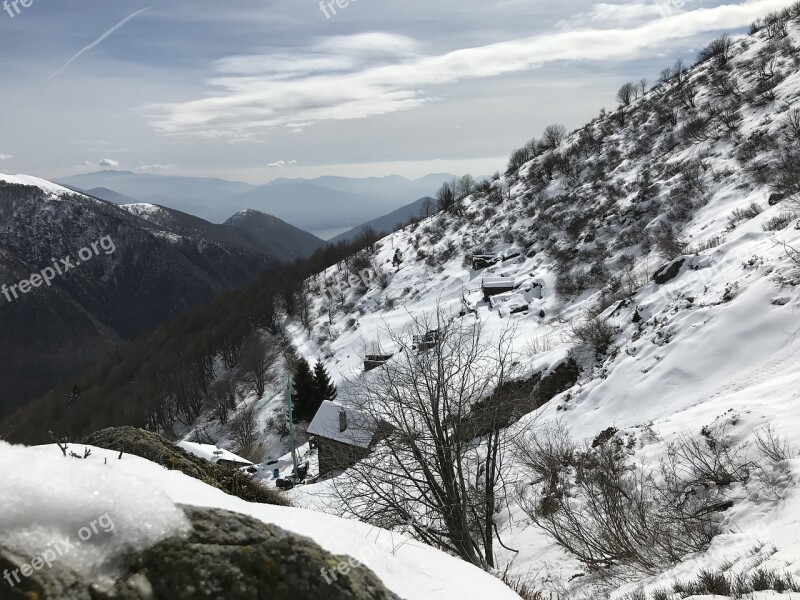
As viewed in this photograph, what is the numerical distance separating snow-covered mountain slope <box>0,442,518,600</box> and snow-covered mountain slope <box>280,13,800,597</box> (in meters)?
4.66

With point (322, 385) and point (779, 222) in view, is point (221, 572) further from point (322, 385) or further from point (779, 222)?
point (322, 385)

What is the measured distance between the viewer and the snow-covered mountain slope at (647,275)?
10.3 metres

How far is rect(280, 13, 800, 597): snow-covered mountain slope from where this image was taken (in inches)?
404

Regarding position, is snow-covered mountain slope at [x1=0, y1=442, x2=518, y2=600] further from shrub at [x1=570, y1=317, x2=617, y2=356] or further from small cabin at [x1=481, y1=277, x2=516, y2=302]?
small cabin at [x1=481, y1=277, x2=516, y2=302]

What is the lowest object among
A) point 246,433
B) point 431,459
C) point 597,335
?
point 246,433

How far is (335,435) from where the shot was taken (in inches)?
950

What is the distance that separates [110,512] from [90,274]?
197 meters

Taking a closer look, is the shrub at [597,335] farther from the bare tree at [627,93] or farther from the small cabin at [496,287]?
the bare tree at [627,93]

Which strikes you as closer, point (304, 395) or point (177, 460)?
point (177, 460)

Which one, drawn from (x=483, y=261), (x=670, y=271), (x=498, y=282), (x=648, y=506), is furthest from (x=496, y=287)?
(x=648, y=506)

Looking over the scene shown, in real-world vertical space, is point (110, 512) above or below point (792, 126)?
above

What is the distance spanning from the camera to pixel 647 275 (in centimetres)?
2159

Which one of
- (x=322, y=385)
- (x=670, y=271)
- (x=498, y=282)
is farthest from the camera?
(x=322, y=385)

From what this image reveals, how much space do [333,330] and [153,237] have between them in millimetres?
145704
